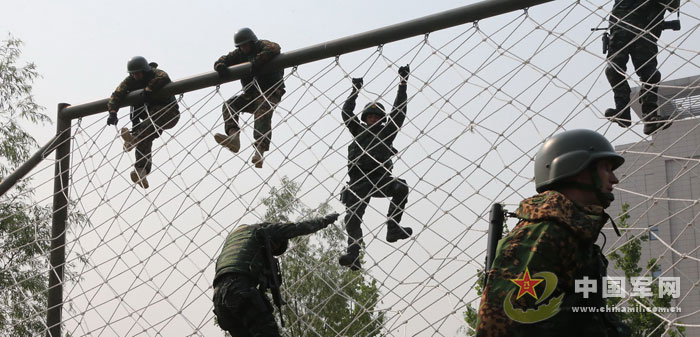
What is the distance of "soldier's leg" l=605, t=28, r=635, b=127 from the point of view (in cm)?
442

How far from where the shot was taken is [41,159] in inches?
251

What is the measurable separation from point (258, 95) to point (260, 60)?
0.42 metres

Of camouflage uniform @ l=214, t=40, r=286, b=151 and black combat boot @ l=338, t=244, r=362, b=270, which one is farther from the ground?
camouflage uniform @ l=214, t=40, r=286, b=151

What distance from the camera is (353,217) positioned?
5340mm

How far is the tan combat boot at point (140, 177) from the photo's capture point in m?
6.45

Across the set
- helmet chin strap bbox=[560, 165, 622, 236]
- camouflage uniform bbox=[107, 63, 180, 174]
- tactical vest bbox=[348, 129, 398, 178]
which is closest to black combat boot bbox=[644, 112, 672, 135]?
tactical vest bbox=[348, 129, 398, 178]

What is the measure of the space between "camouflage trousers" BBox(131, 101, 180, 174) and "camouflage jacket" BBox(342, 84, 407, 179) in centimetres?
146

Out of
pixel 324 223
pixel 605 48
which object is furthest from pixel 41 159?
pixel 605 48

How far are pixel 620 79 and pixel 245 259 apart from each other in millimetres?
2233

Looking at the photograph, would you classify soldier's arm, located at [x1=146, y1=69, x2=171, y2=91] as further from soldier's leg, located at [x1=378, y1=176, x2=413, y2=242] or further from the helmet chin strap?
the helmet chin strap

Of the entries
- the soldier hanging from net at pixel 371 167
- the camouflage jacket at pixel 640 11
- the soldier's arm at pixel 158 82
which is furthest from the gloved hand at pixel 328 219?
the soldier's arm at pixel 158 82

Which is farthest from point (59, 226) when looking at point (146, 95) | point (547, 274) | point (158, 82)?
point (547, 274)

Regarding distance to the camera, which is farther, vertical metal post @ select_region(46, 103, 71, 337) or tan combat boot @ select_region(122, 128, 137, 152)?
tan combat boot @ select_region(122, 128, 137, 152)

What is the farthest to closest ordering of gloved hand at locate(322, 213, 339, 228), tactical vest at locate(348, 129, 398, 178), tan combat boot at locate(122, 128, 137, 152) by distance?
tan combat boot at locate(122, 128, 137, 152)
tactical vest at locate(348, 129, 398, 178)
gloved hand at locate(322, 213, 339, 228)
